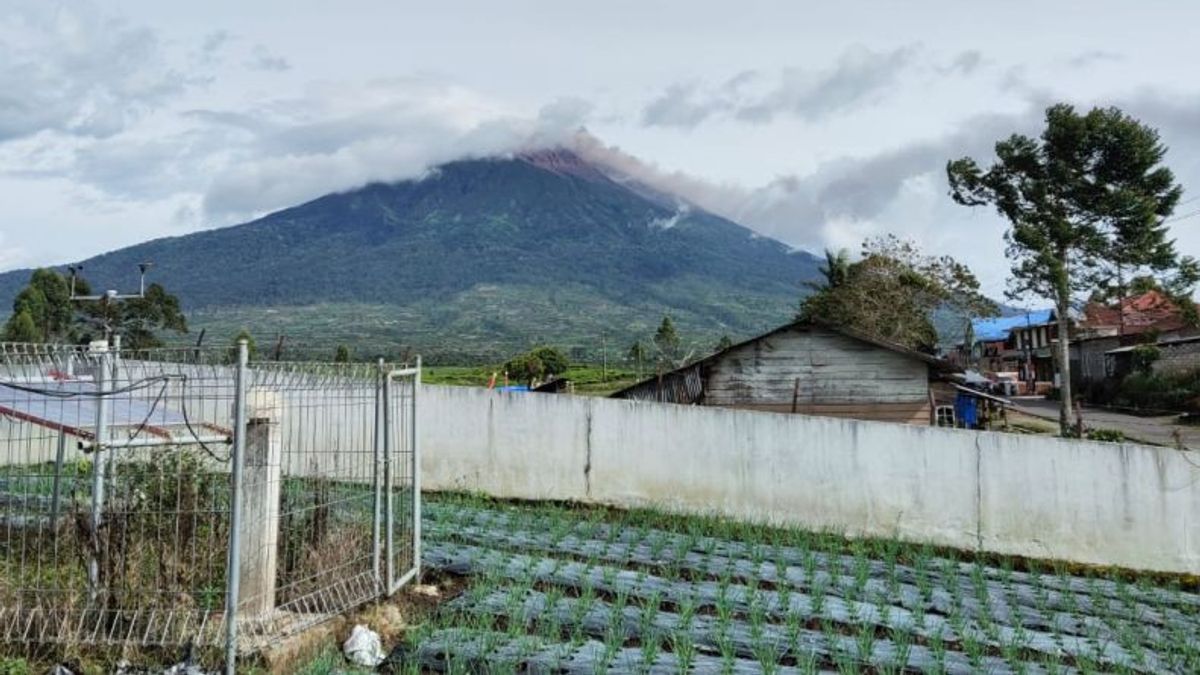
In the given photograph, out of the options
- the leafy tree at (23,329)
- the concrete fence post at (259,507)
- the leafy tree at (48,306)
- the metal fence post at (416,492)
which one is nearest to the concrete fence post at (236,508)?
the concrete fence post at (259,507)

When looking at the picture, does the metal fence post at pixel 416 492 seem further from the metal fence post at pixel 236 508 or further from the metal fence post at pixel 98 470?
the metal fence post at pixel 98 470

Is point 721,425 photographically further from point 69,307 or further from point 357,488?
point 69,307

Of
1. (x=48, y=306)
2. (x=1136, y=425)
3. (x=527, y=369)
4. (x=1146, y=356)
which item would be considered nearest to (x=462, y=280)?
(x=527, y=369)

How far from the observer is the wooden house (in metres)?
16.8

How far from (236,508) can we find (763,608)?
3895mm

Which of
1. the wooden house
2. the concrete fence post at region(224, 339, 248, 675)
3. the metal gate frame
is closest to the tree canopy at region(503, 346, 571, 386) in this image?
the wooden house

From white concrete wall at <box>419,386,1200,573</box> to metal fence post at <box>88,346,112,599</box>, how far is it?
6.36 metres

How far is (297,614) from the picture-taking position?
18.5ft

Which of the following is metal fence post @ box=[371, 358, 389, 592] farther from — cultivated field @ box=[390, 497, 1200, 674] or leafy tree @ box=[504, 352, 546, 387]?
leafy tree @ box=[504, 352, 546, 387]

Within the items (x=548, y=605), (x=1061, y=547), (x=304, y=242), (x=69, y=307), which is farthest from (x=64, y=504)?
(x=304, y=242)

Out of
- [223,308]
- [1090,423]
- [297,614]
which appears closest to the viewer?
[297,614]


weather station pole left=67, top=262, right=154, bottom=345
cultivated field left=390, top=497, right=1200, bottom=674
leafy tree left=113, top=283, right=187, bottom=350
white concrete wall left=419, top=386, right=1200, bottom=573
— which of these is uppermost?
leafy tree left=113, top=283, right=187, bottom=350

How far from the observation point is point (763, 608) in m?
6.68

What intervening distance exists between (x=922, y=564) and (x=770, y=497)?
8.29ft
